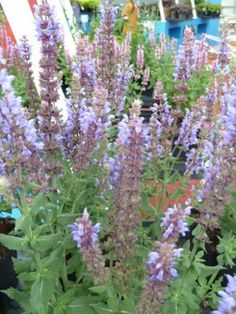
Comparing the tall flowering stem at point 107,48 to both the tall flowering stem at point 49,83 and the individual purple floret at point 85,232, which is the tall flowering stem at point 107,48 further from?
the individual purple floret at point 85,232

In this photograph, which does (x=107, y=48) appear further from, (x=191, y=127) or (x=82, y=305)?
(x=82, y=305)

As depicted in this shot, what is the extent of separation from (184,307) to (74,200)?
0.54 metres

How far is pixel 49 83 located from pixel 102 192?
0.43 metres

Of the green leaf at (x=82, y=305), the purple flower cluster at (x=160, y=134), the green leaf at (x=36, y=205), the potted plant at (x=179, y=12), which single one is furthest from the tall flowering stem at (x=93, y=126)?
the potted plant at (x=179, y=12)

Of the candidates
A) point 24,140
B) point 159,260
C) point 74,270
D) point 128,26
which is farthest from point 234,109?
point 128,26

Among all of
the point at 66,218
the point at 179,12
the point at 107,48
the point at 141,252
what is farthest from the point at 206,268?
the point at 179,12

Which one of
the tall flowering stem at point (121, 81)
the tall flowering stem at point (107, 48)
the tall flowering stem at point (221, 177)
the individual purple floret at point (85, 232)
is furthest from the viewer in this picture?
the tall flowering stem at point (121, 81)

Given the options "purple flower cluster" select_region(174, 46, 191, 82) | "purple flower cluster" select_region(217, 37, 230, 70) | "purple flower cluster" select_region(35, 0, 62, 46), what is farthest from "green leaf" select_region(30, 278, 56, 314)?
"purple flower cluster" select_region(217, 37, 230, 70)

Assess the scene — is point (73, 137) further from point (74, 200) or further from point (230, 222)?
point (230, 222)

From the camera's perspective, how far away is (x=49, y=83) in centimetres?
158

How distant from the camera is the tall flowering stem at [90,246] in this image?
1216 millimetres

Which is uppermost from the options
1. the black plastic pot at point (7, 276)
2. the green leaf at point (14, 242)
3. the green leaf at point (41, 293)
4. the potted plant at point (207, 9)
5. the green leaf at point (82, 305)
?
the green leaf at point (14, 242)

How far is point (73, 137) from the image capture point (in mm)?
1721

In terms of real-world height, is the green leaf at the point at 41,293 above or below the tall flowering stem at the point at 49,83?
below
